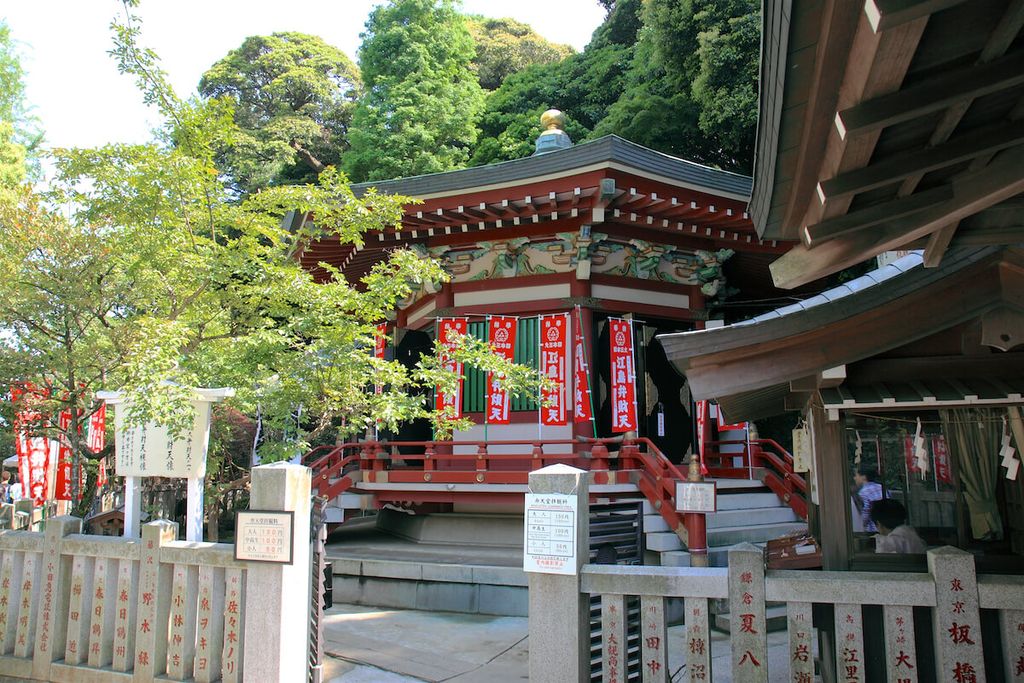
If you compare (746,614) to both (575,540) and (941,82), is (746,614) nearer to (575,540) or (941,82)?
(575,540)

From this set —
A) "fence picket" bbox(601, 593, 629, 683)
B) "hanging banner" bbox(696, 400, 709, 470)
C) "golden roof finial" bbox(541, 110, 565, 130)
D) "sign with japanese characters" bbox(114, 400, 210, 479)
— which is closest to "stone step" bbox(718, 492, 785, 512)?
"hanging banner" bbox(696, 400, 709, 470)

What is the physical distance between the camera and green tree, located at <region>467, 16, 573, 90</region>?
3294 centimetres

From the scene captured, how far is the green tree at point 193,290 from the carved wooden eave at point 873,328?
2859 mm

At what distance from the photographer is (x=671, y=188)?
31.8ft

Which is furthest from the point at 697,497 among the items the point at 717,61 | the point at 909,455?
the point at 717,61

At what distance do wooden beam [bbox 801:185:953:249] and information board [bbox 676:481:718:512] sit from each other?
4706 millimetres

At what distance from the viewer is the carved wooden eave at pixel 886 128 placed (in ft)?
7.28

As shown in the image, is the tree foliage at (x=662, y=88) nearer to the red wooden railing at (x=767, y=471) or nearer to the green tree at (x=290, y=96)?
the green tree at (x=290, y=96)

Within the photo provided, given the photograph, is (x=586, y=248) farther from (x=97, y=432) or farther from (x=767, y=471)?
(x=97, y=432)

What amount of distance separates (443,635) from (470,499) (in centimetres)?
246

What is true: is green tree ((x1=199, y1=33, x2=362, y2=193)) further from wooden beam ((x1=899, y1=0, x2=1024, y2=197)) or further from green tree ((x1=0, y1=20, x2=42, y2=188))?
wooden beam ((x1=899, y1=0, x2=1024, y2=197))

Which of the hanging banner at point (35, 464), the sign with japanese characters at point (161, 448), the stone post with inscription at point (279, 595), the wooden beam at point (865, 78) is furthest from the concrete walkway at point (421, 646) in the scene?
the hanging banner at point (35, 464)

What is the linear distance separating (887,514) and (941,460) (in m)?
0.51

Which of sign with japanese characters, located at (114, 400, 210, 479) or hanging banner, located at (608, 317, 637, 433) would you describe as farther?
hanging banner, located at (608, 317, 637, 433)
